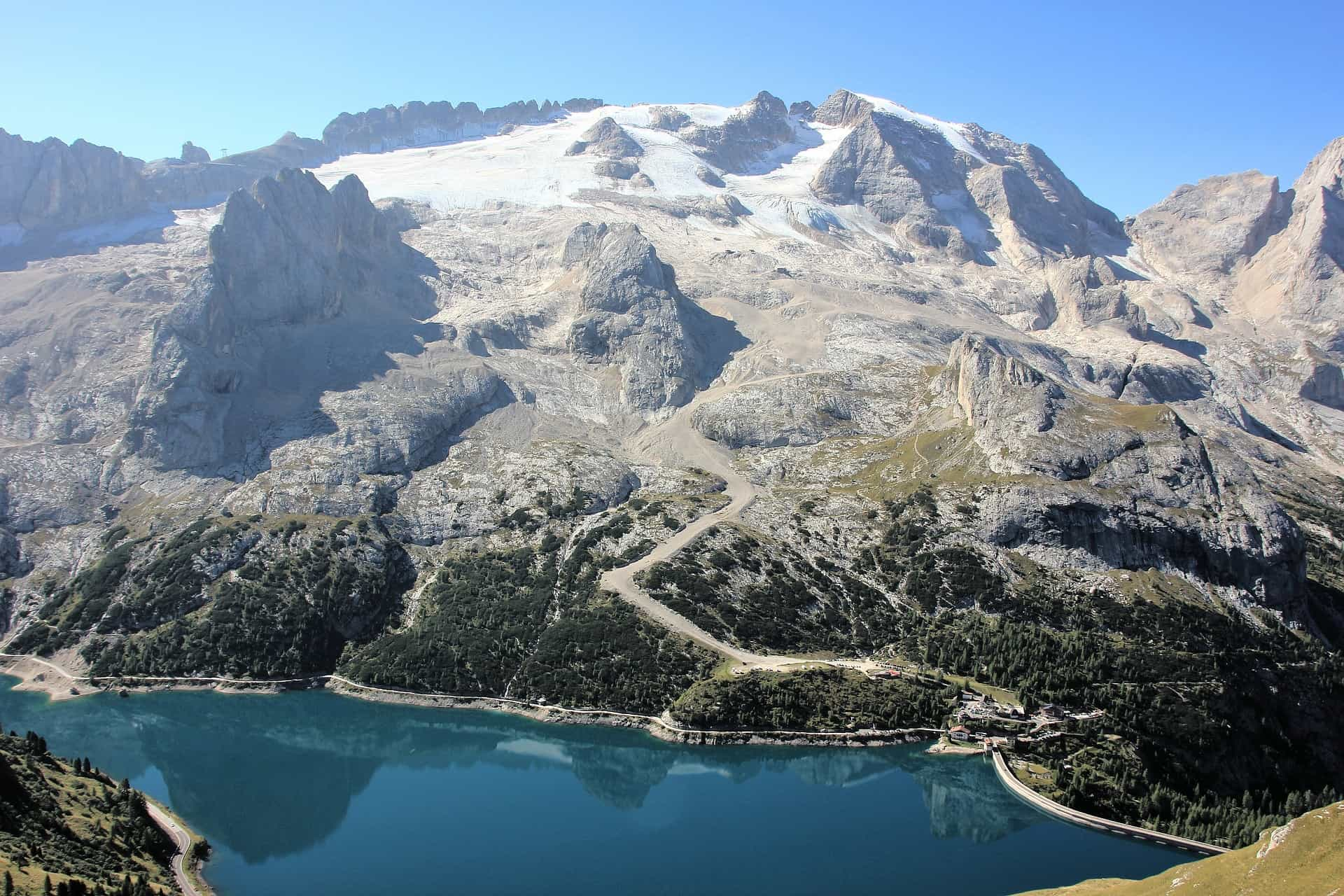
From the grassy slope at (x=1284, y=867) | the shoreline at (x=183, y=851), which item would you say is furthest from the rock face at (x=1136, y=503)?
the shoreline at (x=183, y=851)

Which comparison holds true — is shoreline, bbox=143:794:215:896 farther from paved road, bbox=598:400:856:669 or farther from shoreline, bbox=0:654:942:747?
paved road, bbox=598:400:856:669

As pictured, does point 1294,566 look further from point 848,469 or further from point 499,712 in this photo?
point 499,712

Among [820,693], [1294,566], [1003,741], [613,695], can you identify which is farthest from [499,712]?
[1294,566]

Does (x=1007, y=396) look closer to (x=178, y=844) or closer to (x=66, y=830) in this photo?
(x=178, y=844)

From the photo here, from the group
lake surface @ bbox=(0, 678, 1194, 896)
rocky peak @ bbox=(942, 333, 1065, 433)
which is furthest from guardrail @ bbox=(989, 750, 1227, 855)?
rocky peak @ bbox=(942, 333, 1065, 433)

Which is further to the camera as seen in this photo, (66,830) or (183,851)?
(183,851)

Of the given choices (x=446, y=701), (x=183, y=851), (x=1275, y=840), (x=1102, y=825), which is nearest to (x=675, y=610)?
(x=446, y=701)
